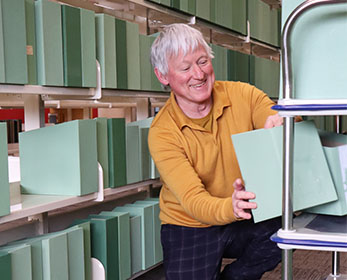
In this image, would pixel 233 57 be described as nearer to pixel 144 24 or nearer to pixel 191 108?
pixel 144 24

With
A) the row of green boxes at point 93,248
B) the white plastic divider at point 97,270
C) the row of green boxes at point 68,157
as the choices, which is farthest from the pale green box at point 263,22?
the white plastic divider at point 97,270

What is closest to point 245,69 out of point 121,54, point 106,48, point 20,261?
point 121,54

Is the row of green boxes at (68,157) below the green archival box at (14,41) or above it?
below

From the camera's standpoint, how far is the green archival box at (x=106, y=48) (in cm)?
197

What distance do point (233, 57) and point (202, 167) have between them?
5.00 feet

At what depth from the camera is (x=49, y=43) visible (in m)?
1.71

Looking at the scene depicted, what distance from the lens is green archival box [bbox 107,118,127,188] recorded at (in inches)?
80.0

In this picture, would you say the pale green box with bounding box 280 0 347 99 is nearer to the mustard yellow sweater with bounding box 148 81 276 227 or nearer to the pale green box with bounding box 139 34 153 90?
the mustard yellow sweater with bounding box 148 81 276 227

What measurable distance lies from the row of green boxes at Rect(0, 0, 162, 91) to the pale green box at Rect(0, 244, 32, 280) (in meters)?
0.54

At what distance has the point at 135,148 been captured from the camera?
2215 millimetres

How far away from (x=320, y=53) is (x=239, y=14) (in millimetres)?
2313

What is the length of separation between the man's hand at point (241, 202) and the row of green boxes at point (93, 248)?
75 centimetres

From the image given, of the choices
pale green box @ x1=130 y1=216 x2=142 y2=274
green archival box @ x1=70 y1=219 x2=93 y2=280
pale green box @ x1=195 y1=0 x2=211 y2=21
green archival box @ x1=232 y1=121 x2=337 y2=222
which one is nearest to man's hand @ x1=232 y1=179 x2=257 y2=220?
green archival box @ x1=232 y1=121 x2=337 y2=222

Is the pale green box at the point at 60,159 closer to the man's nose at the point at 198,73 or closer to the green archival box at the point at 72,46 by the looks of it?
the green archival box at the point at 72,46
